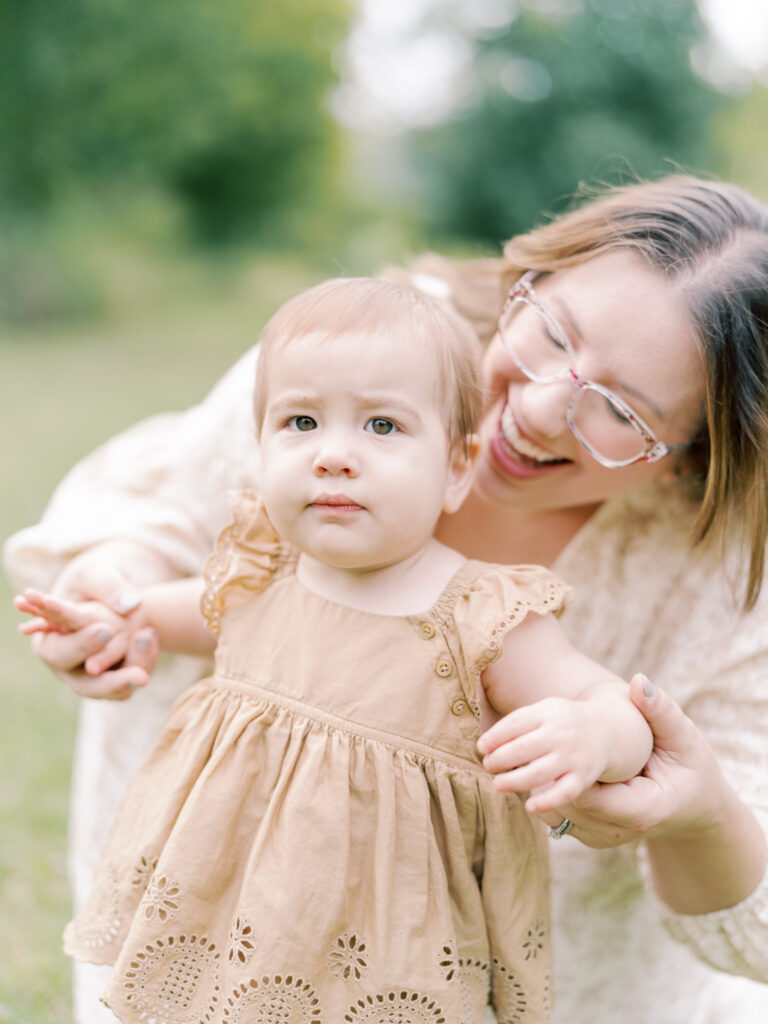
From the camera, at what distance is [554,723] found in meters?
1.33

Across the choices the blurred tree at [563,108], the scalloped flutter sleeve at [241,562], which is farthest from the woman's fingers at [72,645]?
the blurred tree at [563,108]

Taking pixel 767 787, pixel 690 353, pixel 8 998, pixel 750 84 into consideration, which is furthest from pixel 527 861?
pixel 750 84

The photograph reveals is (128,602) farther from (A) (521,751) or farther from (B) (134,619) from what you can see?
(A) (521,751)

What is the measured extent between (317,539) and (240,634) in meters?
0.25

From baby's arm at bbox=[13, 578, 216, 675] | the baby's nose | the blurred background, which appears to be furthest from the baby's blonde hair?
the blurred background

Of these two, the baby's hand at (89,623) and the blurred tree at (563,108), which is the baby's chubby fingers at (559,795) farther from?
the blurred tree at (563,108)

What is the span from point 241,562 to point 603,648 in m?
0.83

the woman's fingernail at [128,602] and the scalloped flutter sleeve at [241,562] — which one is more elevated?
the scalloped flutter sleeve at [241,562]

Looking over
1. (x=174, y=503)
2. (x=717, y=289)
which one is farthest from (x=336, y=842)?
(x=717, y=289)

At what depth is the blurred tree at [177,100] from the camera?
12.2m

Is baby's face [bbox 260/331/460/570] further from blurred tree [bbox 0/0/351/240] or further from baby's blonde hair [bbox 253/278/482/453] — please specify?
blurred tree [bbox 0/0/351/240]

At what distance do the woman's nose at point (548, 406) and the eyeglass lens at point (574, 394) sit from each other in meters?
0.01

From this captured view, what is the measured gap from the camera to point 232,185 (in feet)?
51.5

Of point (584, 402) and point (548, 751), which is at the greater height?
point (584, 402)
